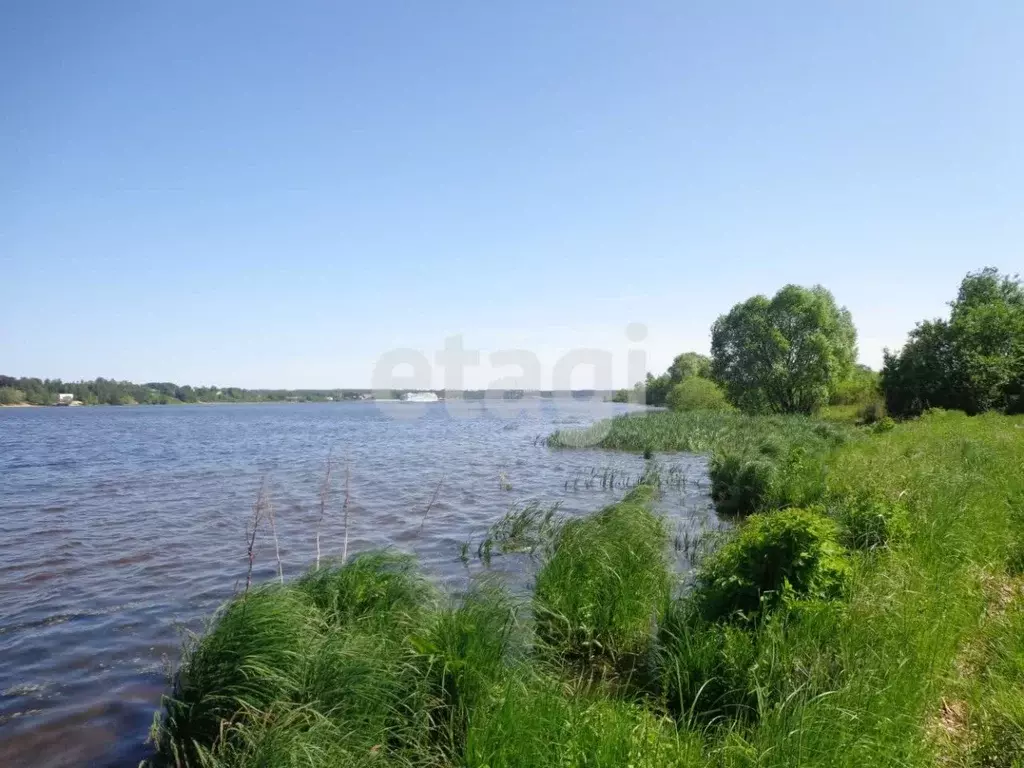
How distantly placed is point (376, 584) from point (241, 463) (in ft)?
80.3

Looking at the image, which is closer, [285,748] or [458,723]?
[285,748]

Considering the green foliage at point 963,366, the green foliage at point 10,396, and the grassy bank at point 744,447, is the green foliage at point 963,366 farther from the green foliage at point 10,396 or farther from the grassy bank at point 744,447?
the green foliage at point 10,396

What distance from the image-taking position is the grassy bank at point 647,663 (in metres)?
3.99

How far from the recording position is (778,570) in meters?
6.23

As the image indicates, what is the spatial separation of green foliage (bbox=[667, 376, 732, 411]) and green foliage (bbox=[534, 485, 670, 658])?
50.5 m

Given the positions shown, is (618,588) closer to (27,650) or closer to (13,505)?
(27,650)

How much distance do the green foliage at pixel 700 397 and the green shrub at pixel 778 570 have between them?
172ft

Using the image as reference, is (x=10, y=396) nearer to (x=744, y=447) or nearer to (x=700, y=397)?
(x=700, y=397)

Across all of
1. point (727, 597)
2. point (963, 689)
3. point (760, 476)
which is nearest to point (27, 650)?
point (727, 597)

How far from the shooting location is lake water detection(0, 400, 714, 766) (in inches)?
254

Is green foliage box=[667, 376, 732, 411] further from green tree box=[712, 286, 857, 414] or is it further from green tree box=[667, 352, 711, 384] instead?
green tree box=[667, 352, 711, 384]

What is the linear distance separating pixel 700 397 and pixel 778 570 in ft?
184

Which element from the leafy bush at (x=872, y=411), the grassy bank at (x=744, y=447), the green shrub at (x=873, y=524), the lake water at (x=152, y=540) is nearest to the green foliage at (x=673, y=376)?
the leafy bush at (x=872, y=411)

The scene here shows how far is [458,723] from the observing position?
15.8 ft
